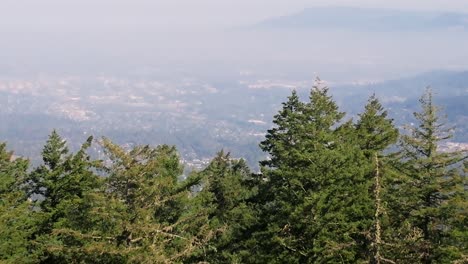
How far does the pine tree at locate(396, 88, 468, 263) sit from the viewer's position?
749 inches

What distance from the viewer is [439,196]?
21125 millimetres

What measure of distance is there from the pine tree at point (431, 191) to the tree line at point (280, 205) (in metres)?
0.05

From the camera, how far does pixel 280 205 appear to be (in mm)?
21250

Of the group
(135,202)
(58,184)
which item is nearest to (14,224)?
(58,184)

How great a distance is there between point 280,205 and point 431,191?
578 cm

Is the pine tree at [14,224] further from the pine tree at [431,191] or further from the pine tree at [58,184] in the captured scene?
the pine tree at [431,191]

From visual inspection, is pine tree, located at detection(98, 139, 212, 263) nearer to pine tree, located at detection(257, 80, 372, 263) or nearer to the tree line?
the tree line

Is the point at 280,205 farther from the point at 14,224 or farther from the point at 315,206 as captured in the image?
the point at 14,224

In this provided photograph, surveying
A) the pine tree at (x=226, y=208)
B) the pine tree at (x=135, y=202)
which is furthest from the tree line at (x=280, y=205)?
the pine tree at (x=226, y=208)

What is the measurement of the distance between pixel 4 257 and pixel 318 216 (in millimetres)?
11562

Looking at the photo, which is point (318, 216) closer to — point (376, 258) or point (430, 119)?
point (430, 119)

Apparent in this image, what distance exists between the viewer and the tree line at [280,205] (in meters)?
15.7

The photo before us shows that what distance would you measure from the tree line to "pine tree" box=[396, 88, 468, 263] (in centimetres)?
5

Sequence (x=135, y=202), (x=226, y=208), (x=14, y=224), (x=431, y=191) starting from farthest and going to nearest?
(x=226, y=208)
(x=14, y=224)
(x=431, y=191)
(x=135, y=202)
